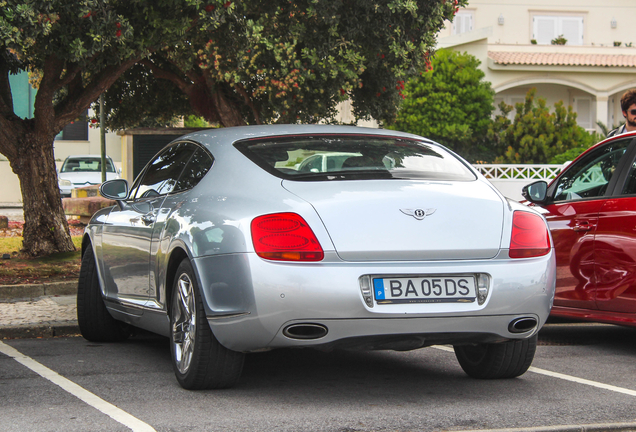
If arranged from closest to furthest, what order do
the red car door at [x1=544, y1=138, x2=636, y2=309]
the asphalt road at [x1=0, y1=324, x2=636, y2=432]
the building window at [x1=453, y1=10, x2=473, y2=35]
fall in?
the asphalt road at [x1=0, y1=324, x2=636, y2=432]
the red car door at [x1=544, y1=138, x2=636, y2=309]
the building window at [x1=453, y1=10, x2=473, y2=35]

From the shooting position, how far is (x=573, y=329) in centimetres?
760

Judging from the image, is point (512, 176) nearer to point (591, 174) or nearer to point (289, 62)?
point (289, 62)

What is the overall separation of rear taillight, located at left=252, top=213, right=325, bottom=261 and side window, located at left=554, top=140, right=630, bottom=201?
2.96 m

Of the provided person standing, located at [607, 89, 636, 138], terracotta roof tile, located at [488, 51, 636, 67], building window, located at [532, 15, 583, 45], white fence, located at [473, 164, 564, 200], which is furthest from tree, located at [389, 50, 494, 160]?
person standing, located at [607, 89, 636, 138]

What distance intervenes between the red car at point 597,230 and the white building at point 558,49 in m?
30.4

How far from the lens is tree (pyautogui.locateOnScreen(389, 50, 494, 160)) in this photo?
3388cm

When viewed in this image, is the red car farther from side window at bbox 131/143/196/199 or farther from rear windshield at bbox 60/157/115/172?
rear windshield at bbox 60/157/115/172

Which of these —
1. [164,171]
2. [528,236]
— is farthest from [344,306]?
[164,171]

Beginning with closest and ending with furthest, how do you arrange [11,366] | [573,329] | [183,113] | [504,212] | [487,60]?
[504,212]
[11,366]
[573,329]
[183,113]
[487,60]

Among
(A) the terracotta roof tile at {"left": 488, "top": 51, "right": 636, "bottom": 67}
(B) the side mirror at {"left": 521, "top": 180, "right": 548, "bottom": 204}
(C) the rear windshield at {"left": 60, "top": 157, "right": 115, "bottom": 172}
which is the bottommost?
(B) the side mirror at {"left": 521, "top": 180, "right": 548, "bottom": 204}

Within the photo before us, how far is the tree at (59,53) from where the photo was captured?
941 cm

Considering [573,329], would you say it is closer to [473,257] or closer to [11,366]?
[473,257]

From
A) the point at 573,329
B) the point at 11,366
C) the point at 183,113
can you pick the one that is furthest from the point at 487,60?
the point at 11,366

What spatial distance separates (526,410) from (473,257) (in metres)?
0.80
